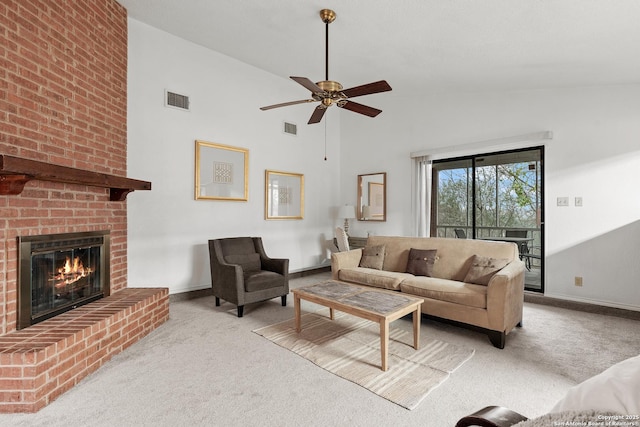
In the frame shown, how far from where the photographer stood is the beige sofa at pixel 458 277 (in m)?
2.81

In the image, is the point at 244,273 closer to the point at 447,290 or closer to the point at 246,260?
the point at 246,260

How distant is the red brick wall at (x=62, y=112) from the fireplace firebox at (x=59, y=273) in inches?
2.5

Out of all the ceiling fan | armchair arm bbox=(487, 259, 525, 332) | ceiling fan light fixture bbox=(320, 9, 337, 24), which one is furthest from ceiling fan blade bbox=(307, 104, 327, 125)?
armchair arm bbox=(487, 259, 525, 332)

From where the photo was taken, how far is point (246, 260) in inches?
166

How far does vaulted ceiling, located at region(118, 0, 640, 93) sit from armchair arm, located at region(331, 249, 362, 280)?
2511 millimetres

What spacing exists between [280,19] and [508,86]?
10.0 feet

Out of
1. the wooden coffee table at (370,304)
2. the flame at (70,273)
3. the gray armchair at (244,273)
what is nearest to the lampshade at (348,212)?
the gray armchair at (244,273)

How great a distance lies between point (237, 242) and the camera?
4.25 m

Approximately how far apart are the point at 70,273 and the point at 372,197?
15.1 ft

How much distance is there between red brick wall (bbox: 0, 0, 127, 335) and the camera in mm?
2195

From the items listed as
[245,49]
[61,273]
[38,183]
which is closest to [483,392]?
[61,273]

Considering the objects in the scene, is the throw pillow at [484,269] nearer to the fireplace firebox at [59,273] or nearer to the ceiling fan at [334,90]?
the ceiling fan at [334,90]

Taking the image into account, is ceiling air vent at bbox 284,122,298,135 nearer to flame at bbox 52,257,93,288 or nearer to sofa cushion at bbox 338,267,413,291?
sofa cushion at bbox 338,267,413,291

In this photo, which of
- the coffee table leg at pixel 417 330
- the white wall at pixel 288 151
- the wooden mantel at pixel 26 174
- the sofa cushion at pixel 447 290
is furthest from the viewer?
the white wall at pixel 288 151
